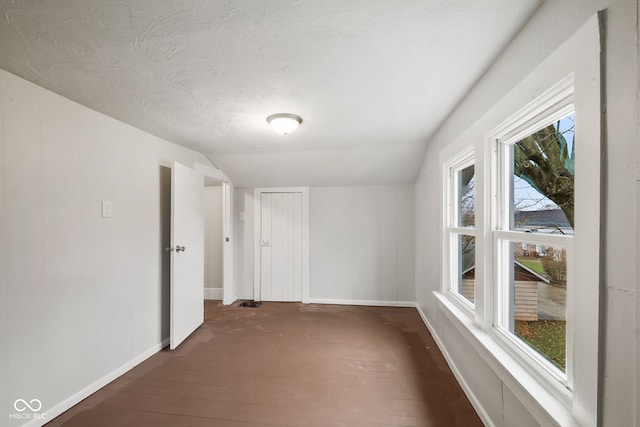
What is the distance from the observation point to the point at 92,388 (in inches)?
75.8

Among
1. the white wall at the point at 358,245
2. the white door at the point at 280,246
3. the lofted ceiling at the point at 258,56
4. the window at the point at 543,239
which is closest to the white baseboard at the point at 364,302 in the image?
the white wall at the point at 358,245

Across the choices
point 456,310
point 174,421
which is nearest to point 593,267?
point 456,310

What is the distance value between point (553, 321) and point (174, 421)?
7.47ft

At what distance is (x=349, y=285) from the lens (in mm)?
4035

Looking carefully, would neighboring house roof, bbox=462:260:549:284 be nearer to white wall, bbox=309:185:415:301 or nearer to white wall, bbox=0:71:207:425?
white wall, bbox=309:185:415:301

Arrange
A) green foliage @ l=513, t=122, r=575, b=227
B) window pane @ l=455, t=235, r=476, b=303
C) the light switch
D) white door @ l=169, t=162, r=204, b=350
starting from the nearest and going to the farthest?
1. green foliage @ l=513, t=122, r=575, b=227
2. the light switch
3. window pane @ l=455, t=235, r=476, b=303
4. white door @ l=169, t=162, r=204, b=350

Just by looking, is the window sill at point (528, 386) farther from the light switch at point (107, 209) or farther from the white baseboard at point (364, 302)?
the light switch at point (107, 209)

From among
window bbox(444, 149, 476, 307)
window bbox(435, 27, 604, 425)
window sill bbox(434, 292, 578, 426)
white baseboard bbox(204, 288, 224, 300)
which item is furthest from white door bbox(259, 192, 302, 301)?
window sill bbox(434, 292, 578, 426)

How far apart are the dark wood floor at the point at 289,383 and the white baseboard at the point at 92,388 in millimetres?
41

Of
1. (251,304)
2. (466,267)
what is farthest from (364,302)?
(466,267)

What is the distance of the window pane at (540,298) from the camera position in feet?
3.78

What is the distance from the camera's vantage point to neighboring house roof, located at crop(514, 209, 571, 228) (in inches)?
44.6

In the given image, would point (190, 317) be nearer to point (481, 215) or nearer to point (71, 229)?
point (71, 229)

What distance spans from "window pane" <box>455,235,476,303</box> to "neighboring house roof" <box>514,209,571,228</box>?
27.8 inches
